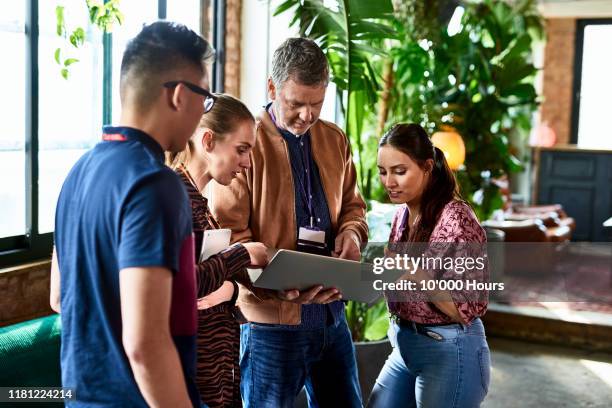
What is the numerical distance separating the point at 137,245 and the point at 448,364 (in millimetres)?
1128

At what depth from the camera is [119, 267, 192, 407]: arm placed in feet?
3.65

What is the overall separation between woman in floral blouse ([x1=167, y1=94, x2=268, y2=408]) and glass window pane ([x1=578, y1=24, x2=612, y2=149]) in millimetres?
8973

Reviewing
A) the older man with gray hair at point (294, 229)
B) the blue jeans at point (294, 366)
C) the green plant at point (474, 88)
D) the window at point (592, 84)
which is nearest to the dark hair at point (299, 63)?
the older man with gray hair at point (294, 229)

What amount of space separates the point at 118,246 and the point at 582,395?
Answer: 372cm

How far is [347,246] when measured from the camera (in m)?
2.12

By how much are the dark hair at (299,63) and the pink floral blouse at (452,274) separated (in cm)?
52

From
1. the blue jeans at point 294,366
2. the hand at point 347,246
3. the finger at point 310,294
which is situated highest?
the hand at point 347,246

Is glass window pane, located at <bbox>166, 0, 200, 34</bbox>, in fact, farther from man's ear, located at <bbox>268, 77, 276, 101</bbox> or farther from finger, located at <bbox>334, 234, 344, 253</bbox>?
finger, located at <bbox>334, 234, 344, 253</bbox>

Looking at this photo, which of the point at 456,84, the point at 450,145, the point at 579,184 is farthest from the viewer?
the point at 579,184

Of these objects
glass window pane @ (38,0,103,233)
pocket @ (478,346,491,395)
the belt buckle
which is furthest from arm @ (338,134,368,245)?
glass window pane @ (38,0,103,233)

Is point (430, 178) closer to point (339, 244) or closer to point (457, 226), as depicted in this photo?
point (457, 226)

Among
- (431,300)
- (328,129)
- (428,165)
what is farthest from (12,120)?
(431,300)

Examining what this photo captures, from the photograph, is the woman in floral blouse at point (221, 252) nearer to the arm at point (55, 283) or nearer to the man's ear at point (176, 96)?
the arm at point (55, 283)

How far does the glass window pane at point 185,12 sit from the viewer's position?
352 centimetres
